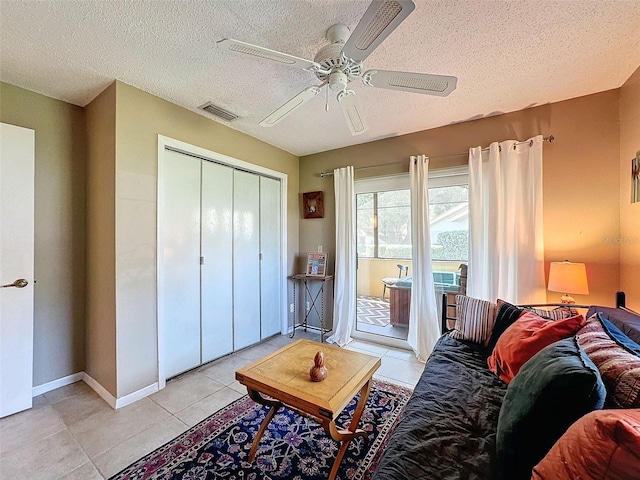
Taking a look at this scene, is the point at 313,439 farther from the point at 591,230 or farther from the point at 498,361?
the point at 591,230

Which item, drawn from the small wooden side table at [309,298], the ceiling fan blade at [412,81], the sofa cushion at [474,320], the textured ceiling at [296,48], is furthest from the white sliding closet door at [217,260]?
the sofa cushion at [474,320]

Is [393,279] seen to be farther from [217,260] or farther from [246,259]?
[217,260]

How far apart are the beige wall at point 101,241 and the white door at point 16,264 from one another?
0.37 meters

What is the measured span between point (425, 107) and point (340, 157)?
1.36 m

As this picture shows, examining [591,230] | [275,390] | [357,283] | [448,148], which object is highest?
[448,148]

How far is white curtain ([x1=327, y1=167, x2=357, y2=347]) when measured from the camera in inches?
138

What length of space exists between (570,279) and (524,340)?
99 centimetres

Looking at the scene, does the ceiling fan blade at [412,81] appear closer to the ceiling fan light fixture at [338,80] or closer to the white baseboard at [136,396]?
the ceiling fan light fixture at [338,80]

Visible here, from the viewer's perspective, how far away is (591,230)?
2314 millimetres

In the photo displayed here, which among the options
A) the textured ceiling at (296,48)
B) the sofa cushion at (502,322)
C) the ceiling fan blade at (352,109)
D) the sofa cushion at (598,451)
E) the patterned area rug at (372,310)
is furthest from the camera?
the patterned area rug at (372,310)

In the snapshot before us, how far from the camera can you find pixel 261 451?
1671 millimetres

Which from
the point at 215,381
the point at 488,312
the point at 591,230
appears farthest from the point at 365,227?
the point at 215,381

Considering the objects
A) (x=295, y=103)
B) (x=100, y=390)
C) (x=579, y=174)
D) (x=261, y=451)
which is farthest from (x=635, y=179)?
(x=100, y=390)

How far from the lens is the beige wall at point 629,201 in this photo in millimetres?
1975
